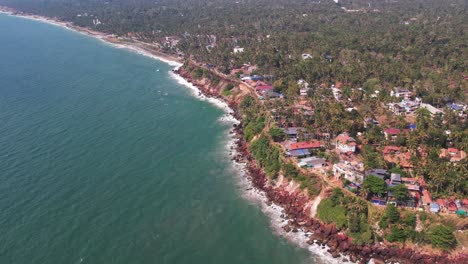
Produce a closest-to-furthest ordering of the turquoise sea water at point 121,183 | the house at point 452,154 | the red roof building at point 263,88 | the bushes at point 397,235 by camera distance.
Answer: the bushes at point 397,235, the turquoise sea water at point 121,183, the house at point 452,154, the red roof building at point 263,88

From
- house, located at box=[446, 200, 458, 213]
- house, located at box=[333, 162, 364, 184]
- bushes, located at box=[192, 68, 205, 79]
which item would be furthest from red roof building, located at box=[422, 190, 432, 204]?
bushes, located at box=[192, 68, 205, 79]

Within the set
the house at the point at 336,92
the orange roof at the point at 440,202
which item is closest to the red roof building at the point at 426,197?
the orange roof at the point at 440,202

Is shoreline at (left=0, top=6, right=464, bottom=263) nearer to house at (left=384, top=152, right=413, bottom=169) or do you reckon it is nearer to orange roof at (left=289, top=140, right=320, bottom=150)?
orange roof at (left=289, top=140, right=320, bottom=150)

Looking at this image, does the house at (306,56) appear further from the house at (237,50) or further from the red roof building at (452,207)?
the red roof building at (452,207)

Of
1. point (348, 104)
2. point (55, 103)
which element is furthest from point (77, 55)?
point (348, 104)

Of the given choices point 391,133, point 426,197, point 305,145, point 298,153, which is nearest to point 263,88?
point 305,145

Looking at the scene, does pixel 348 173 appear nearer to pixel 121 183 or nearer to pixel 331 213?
pixel 331 213
